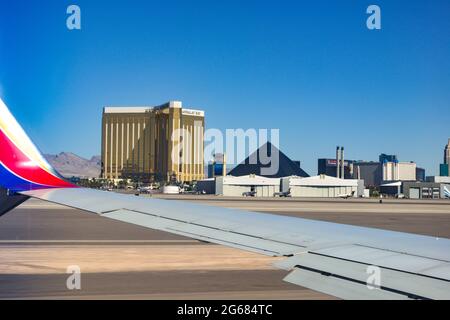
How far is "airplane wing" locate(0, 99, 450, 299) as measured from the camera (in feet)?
13.7

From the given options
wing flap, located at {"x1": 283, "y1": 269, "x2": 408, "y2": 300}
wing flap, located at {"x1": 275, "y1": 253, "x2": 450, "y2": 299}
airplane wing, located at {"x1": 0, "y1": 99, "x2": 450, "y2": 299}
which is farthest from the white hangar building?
wing flap, located at {"x1": 283, "y1": 269, "x2": 408, "y2": 300}

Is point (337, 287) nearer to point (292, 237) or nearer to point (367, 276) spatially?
point (367, 276)

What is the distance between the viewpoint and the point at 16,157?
869cm

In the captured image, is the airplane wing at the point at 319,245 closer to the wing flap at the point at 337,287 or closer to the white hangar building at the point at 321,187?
the wing flap at the point at 337,287

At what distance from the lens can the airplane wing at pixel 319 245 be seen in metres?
4.09

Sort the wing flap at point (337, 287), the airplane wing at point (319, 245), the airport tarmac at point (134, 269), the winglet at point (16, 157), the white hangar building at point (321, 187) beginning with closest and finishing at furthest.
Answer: the wing flap at point (337, 287) → the airplane wing at point (319, 245) → the winglet at point (16, 157) → the airport tarmac at point (134, 269) → the white hangar building at point (321, 187)

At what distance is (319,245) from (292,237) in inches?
27.0

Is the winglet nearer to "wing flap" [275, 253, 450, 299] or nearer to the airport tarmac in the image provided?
the airport tarmac

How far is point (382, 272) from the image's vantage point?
4449 millimetres

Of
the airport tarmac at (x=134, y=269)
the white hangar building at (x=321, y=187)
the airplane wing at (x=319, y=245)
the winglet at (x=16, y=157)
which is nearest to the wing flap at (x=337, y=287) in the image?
the airplane wing at (x=319, y=245)

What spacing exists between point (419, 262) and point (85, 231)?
24.3 metres
